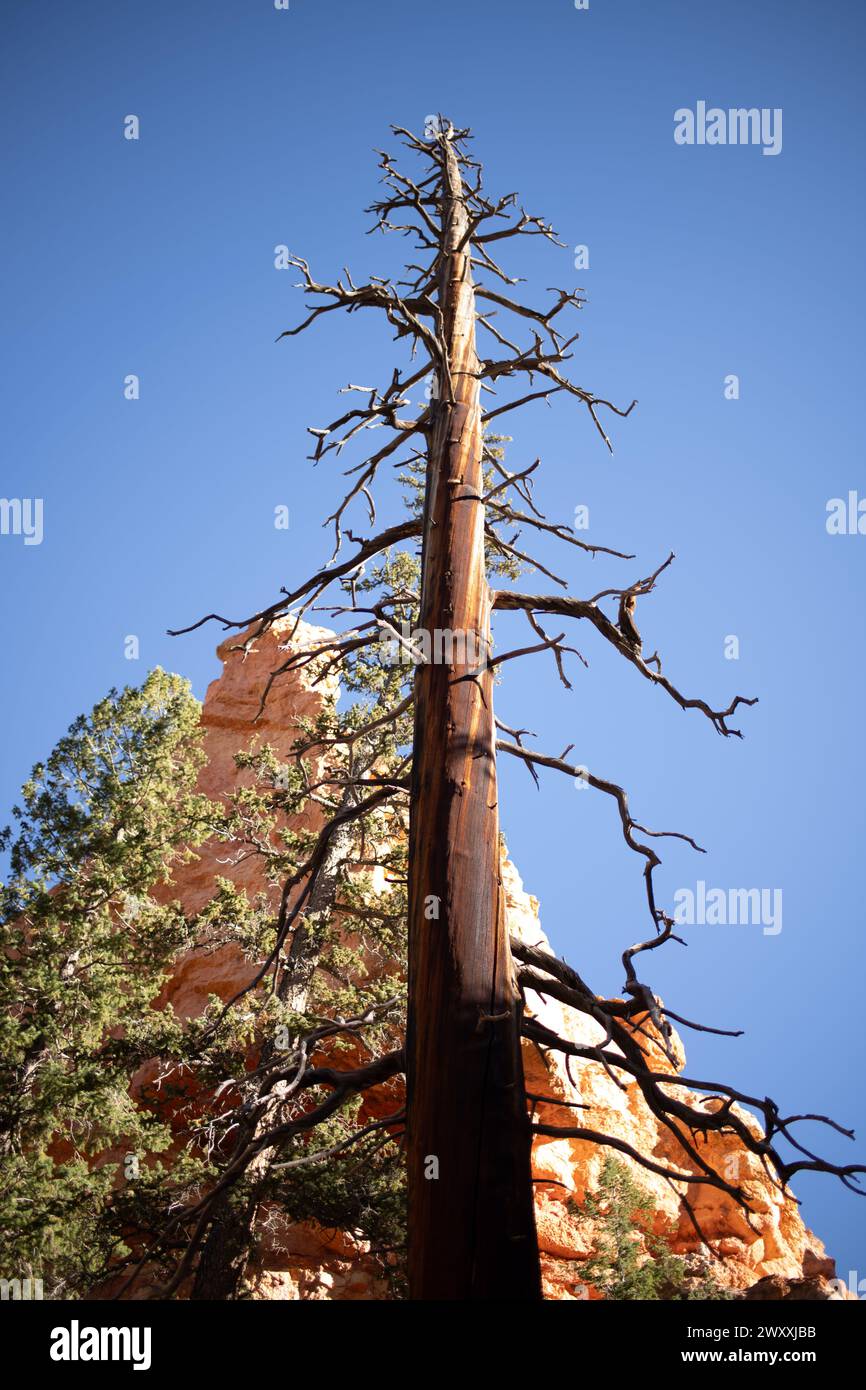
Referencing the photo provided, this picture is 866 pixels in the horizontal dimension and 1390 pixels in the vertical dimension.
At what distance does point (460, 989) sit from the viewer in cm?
327

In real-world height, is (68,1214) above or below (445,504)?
below

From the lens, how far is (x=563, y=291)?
548 centimetres

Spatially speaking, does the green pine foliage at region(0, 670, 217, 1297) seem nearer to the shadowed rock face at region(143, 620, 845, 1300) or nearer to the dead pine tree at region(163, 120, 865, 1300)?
the shadowed rock face at region(143, 620, 845, 1300)

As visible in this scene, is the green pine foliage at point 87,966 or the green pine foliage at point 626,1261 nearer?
the green pine foliage at point 87,966

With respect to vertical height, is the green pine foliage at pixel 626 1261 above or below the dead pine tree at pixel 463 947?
below

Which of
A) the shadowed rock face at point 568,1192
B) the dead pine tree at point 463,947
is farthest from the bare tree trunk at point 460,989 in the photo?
the shadowed rock face at point 568,1192

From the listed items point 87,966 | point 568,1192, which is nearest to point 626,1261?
point 568,1192

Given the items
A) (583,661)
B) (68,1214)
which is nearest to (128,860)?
(68,1214)

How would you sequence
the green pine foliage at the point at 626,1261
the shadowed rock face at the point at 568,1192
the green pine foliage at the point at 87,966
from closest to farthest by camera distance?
1. the green pine foliage at the point at 87,966
2. the green pine foliage at the point at 626,1261
3. the shadowed rock face at the point at 568,1192

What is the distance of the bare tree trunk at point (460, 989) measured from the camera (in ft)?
9.45

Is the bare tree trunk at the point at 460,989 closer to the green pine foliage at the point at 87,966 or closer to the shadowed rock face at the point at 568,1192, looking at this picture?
the green pine foliage at the point at 87,966
